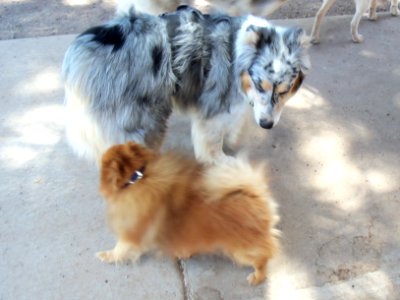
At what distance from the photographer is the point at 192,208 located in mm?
1985

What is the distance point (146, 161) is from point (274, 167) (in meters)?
1.22

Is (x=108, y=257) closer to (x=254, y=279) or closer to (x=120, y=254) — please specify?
(x=120, y=254)

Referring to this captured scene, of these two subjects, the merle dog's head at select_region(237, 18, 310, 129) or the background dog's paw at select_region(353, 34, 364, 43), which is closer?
the merle dog's head at select_region(237, 18, 310, 129)

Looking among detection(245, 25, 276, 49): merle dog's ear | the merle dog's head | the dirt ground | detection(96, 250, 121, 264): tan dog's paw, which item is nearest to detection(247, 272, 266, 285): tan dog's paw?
detection(96, 250, 121, 264): tan dog's paw

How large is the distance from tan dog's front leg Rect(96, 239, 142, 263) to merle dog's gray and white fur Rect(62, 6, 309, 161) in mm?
596

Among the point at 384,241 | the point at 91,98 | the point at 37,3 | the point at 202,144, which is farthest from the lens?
the point at 37,3

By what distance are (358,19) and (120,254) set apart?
3.03 metres

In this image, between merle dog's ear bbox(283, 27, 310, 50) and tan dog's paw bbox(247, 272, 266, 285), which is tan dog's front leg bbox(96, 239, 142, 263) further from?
merle dog's ear bbox(283, 27, 310, 50)

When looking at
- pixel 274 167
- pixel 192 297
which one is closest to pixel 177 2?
pixel 274 167

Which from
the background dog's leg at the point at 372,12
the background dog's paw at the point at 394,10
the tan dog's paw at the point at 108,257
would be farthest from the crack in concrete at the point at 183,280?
the background dog's paw at the point at 394,10

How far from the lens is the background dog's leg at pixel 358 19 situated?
379 centimetres

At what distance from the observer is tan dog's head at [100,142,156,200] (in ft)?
5.83

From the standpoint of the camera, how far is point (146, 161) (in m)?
1.88

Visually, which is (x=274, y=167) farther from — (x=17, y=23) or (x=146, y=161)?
(x=17, y=23)
